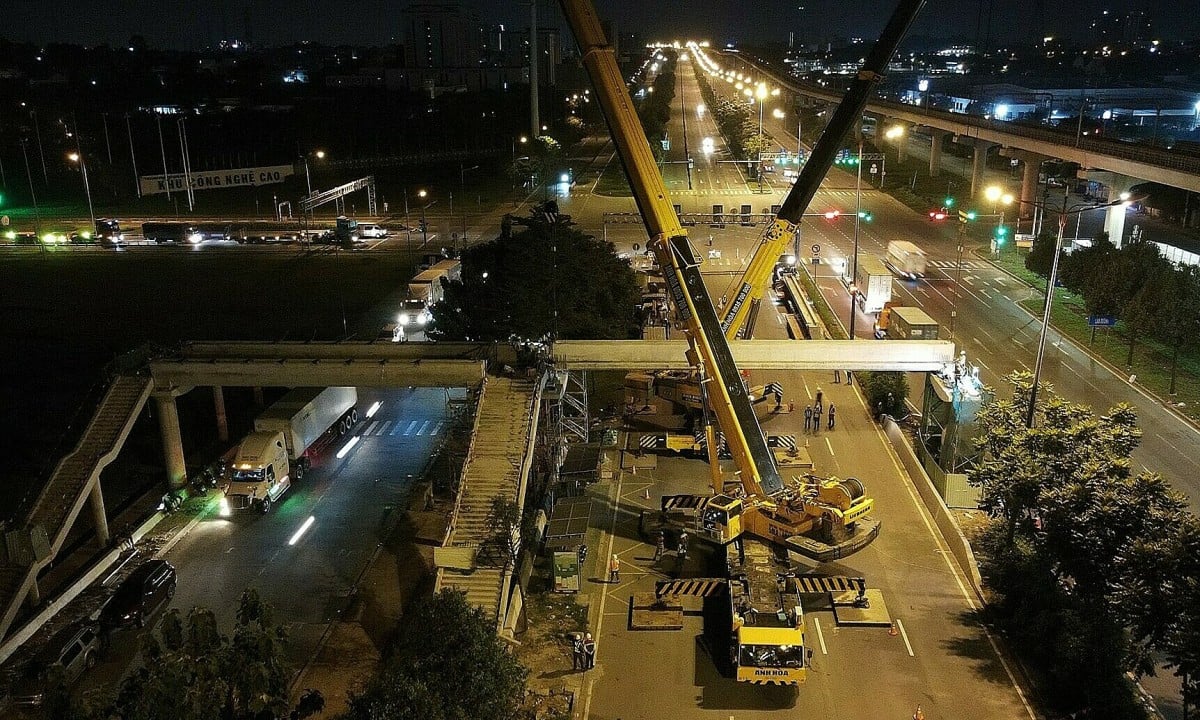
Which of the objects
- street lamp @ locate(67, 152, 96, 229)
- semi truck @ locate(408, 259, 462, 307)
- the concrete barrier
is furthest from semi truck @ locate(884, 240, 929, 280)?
street lamp @ locate(67, 152, 96, 229)

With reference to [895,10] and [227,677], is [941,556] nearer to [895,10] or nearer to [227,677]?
[895,10]

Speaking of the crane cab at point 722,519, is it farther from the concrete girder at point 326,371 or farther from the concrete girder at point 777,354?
the concrete girder at point 326,371

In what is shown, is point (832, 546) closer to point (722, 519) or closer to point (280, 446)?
point (722, 519)

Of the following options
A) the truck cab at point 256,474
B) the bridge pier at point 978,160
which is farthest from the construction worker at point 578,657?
the bridge pier at point 978,160

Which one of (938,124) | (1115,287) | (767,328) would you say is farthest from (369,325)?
(938,124)

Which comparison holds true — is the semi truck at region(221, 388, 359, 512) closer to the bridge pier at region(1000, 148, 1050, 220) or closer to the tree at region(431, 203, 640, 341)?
the tree at region(431, 203, 640, 341)

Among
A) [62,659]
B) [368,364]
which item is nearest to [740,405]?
[368,364]
